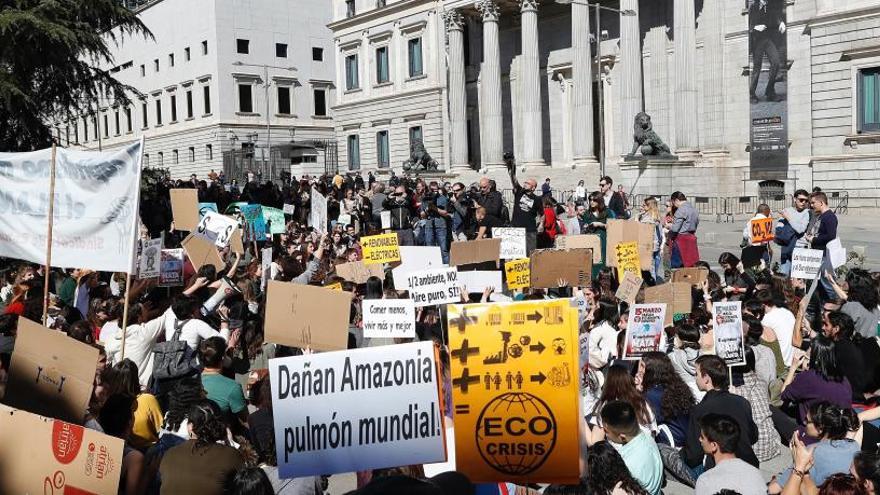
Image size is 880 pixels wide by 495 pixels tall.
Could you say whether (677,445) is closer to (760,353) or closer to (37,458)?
(760,353)

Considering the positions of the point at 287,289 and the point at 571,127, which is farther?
the point at 571,127

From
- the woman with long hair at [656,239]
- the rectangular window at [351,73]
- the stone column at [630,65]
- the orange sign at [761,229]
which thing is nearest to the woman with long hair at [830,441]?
the orange sign at [761,229]

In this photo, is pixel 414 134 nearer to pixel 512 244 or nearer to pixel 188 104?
pixel 188 104

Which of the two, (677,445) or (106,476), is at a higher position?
(106,476)

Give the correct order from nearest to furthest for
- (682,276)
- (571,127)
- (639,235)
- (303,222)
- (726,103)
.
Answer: (682,276)
(639,235)
(303,222)
(726,103)
(571,127)

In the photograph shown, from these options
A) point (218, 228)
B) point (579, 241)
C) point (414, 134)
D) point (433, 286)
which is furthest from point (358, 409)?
point (414, 134)

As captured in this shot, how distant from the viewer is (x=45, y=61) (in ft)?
65.8

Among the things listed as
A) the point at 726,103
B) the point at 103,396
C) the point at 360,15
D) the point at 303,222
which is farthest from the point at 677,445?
the point at 360,15

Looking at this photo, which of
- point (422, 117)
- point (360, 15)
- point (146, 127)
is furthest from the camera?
point (146, 127)

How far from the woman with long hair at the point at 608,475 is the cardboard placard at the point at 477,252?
27.1 feet

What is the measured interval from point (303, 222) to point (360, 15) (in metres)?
→ 31.4

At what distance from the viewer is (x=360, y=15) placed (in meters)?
53.4

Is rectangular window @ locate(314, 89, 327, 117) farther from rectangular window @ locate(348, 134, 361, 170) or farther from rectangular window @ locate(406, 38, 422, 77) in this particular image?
rectangular window @ locate(406, 38, 422, 77)

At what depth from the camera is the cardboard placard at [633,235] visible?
13625 mm
